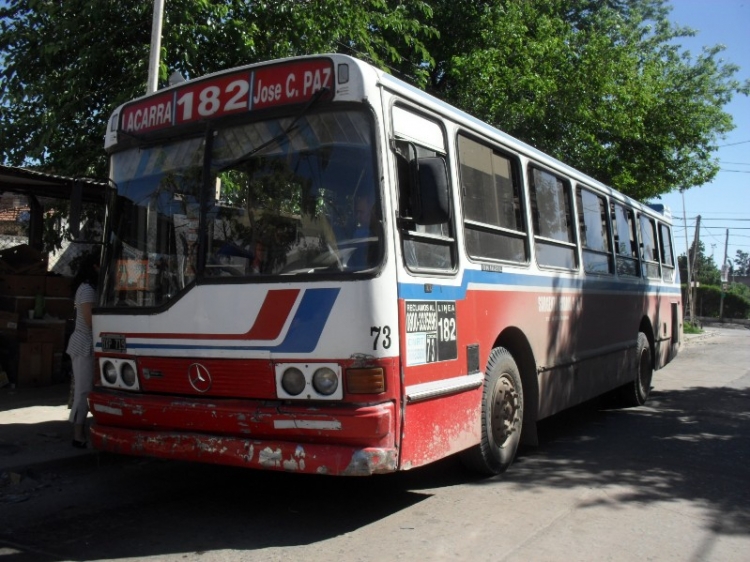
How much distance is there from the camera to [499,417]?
234 inches

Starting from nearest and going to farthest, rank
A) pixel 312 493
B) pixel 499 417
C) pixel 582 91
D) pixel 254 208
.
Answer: pixel 254 208 → pixel 312 493 → pixel 499 417 → pixel 582 91

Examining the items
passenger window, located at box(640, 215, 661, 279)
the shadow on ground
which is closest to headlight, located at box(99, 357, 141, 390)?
the shadow on ground

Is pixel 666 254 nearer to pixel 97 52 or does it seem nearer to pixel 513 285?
pixel 513 285

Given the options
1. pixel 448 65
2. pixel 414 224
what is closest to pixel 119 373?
pixel 414 224

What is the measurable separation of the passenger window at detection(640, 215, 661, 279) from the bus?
18.3ft

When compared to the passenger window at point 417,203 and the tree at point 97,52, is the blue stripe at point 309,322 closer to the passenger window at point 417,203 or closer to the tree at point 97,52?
the passenger window at point 417,203

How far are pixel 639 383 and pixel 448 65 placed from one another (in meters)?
10.5

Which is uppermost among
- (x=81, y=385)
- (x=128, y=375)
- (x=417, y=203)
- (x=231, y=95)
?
(x=231, y=95)

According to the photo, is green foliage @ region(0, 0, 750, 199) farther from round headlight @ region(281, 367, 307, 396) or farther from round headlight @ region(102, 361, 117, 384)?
round headlight @ region(281, 367, 307, 396)

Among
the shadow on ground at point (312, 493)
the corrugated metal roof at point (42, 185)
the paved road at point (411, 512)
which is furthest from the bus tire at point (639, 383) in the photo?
the corrugated metal roof at point (42, 185)

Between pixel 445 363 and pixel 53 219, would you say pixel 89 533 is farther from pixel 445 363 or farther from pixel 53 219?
pixel 53 219

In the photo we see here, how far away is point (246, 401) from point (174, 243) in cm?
128

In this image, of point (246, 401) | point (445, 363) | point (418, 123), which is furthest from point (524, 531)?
point (418, 123)

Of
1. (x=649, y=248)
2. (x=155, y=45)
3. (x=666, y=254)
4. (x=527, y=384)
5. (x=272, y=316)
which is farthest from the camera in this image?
(x=666, y=254)
